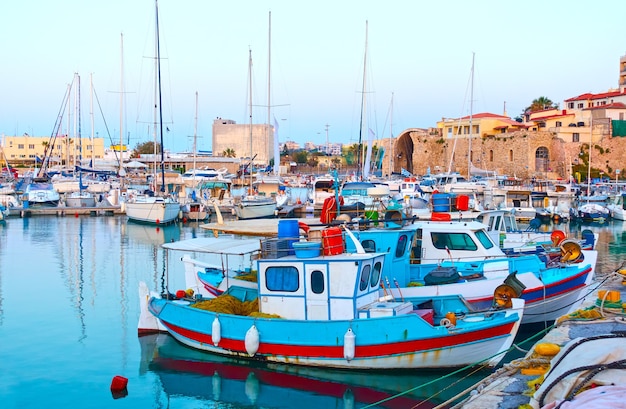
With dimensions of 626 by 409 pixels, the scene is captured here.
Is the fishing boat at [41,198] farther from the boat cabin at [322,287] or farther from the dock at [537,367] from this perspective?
the dock at [537,367]

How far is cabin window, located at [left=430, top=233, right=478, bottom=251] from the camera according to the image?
48.3 feet

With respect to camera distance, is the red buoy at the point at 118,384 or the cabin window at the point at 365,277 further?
the cabin window at the point at 365,277

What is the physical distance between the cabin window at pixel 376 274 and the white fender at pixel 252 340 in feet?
7.09

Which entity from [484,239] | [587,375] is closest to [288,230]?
[484,239]

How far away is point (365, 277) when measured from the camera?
11570mm

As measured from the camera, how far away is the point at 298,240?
12398 mm

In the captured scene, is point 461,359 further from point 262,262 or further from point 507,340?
point 262,262

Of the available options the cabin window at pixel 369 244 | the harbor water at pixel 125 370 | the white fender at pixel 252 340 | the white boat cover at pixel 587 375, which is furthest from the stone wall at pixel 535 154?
the white boat cover at pixel 587 375

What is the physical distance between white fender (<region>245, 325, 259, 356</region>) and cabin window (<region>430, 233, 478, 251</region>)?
16.0ft

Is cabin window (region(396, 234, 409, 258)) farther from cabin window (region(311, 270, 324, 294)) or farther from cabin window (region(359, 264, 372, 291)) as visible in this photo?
cabin window (region(311, 270, 324, 294))

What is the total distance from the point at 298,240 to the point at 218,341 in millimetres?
2290

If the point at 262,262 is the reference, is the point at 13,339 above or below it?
below

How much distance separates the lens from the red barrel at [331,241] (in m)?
11.6

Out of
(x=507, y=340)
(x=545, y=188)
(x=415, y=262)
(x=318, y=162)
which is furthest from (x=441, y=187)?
(x=318, y=162)
